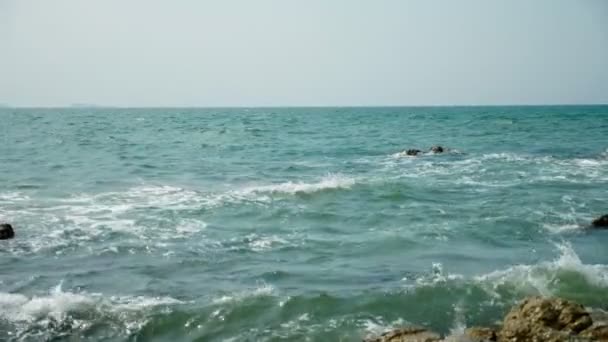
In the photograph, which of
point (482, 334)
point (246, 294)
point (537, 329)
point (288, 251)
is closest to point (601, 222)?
point (288, 251)

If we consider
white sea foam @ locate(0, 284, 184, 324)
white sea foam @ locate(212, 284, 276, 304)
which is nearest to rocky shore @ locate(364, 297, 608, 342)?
white sea foam @ locate(212, 284, 276, 304)

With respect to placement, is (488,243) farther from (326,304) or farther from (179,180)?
(179,180)

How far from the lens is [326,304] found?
11141 mm

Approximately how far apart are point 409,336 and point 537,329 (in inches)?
76.5

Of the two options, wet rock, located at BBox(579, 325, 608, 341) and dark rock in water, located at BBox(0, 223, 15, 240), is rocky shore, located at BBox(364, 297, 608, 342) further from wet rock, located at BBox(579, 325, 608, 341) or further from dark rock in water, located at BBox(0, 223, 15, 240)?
dark rock in water, located at BBox(0, 223, 15, 240)

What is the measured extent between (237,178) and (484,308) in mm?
20053

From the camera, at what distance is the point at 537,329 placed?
8289 millimetres

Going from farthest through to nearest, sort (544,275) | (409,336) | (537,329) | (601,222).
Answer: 1. (601,222)
2. (544,275)
3. (409,336)
4. (537,329)

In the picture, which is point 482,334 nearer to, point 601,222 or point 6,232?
point 601,222

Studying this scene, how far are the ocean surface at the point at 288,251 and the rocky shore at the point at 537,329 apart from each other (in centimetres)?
141

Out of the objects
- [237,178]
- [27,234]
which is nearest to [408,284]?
[27,234]

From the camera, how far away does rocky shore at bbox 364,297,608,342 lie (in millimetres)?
8070

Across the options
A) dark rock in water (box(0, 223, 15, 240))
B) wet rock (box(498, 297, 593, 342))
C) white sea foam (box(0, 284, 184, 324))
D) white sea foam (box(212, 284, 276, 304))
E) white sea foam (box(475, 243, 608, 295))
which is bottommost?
white sea foam (box(212, 284, 276, 304))

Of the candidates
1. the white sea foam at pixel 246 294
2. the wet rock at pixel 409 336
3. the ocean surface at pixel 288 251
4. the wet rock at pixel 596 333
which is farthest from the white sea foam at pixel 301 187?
the wet rock at pixel 596 333
